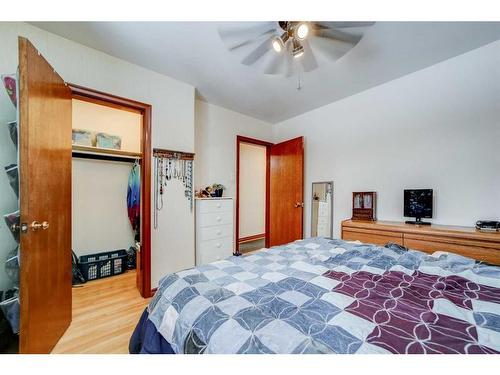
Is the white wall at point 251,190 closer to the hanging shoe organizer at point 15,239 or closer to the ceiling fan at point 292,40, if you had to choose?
the ceiling fan at point 292,40

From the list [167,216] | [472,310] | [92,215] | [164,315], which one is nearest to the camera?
[472,310]

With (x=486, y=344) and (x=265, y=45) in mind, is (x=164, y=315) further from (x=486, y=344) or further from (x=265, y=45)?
(x=265, y=45)

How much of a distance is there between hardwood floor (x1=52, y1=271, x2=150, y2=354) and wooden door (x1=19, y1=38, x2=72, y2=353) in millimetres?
120

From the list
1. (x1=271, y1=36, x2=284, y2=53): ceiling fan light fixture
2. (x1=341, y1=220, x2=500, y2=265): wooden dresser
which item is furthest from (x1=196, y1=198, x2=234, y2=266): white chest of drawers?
(x1=271, y1=36, x2=284, y2=53): ceiling fan light fixture

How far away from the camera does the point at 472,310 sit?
81cm

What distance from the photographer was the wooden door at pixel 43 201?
121cm

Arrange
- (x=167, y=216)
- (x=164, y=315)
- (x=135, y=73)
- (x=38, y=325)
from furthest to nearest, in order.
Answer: (x=167, y=216)
(x=135, y=73)
(x=38, y=325)
(x=164, y=315)

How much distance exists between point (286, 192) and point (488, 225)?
7.87ft

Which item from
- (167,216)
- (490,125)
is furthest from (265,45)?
(490,125)

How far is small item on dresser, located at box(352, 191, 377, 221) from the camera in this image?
2.71m

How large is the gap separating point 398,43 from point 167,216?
2.96 m

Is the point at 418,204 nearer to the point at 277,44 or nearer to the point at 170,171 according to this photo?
the point at 277,44

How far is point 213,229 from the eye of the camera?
2.88 m

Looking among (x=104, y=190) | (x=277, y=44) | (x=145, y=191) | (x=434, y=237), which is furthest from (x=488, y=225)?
(x=104, y=190)
